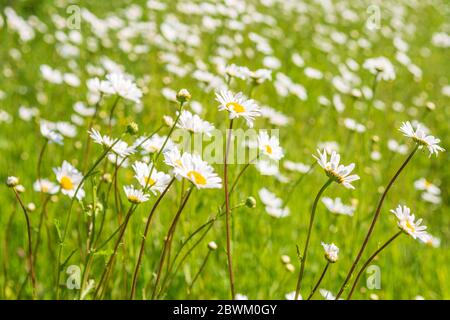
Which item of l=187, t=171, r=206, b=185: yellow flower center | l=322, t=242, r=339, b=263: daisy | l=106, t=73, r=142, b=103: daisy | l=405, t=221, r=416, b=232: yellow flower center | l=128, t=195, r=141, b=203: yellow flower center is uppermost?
l=106, t=73, r=142, b=103: daisy

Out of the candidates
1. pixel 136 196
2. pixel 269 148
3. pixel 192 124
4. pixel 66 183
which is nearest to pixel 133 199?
pixel 136 196

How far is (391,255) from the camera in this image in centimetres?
249

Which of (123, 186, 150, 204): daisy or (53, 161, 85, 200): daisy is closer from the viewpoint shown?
(123, 186, 150, 204): daisy

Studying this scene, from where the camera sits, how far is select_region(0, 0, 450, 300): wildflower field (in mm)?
1414

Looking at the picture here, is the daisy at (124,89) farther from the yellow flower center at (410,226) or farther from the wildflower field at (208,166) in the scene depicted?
the yellow flower center at (410,226)

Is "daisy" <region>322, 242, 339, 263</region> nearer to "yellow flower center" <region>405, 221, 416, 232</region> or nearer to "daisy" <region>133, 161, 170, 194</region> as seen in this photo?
"yellow flower center" <region>405, 221, 416, 232</region>

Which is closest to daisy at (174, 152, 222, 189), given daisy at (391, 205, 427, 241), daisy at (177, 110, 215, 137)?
daisy at (177, 110, 215, 137)

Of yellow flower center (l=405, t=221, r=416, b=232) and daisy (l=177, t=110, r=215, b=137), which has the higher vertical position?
daisy (l=177, t=110, r=215, b=137)

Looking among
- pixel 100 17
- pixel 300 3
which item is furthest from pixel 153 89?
pixel 300 3

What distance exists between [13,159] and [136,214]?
36.0 inches

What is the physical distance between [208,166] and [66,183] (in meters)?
0.58

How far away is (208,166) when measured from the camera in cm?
123

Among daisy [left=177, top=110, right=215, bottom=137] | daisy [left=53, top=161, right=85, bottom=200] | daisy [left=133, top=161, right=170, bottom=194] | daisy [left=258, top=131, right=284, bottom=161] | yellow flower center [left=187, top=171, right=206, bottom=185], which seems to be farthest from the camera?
daisy [left=258, top=131, right=284, bottom=161]
